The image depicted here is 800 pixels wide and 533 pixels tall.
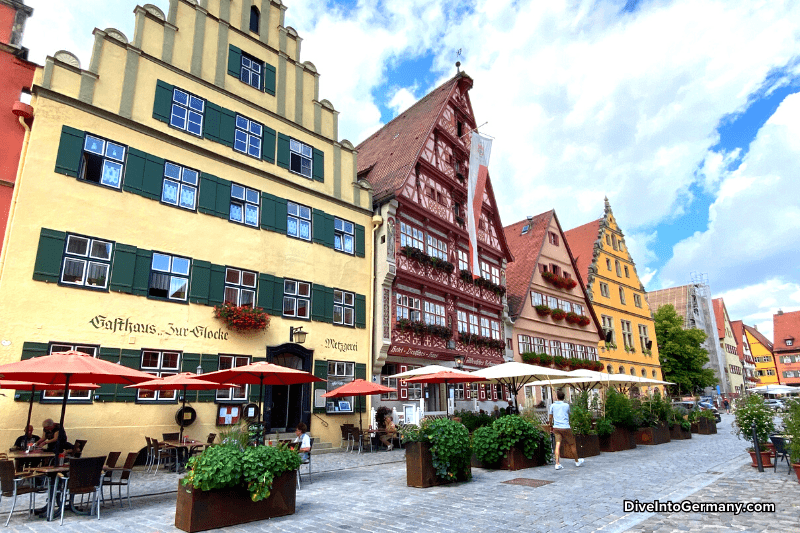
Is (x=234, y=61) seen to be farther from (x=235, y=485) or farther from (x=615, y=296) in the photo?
(x=615, y=296)

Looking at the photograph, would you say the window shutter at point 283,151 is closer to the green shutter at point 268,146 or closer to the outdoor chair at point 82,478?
the green shutter at point 268,146

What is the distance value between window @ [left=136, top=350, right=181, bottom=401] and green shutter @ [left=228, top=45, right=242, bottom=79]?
9.25m

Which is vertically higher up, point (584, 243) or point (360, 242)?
point (584, 243)

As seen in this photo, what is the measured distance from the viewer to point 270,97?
18125 millimetres

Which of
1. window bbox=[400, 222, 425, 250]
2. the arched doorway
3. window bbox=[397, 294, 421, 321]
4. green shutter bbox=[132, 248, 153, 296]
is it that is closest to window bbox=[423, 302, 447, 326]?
window bbox=[397, 294, 421, 321]

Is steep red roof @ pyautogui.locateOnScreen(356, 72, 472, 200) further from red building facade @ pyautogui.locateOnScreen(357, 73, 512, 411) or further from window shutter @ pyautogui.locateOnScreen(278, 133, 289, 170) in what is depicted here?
window shutter @ pyautogui.locateOnScreen(278, 133, 289, 170)

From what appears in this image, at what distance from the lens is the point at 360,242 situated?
66.1ft

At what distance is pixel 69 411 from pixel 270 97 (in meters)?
11.6

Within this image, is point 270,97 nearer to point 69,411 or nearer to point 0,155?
point 0,155

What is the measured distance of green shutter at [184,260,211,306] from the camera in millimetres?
14500

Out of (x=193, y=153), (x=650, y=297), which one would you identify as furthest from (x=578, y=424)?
(x=650, y=297)

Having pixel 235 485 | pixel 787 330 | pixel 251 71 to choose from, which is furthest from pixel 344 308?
pixel 787 330

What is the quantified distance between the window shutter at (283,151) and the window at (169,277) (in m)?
5.11

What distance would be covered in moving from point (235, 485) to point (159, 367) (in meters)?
7.60
